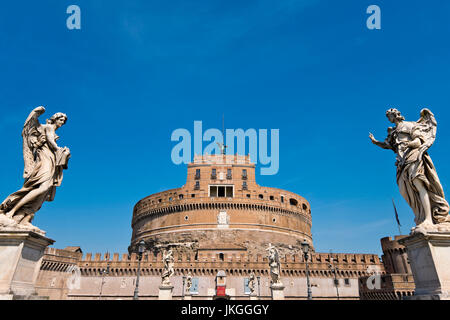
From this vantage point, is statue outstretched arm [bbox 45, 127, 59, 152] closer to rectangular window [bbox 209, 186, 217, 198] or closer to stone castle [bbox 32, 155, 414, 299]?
stone castle [bbox 32, 155, 414, 299]

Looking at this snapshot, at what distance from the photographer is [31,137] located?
5.45 m

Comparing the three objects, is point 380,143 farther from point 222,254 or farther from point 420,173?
point 222,254

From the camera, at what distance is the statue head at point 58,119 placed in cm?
577

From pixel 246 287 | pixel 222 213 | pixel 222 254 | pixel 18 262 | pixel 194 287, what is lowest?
pixel 18 262

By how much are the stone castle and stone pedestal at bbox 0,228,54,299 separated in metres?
37.5

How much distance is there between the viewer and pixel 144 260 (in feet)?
145

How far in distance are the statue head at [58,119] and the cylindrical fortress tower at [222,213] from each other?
4497 cm

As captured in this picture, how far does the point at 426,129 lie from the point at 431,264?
2501 mm

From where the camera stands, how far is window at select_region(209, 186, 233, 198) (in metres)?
55.8

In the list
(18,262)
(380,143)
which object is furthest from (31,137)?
(380,143)

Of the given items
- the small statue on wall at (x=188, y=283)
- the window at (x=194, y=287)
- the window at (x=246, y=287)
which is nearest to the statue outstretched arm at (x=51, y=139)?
the small statue on wall at (x=188, y=283)
